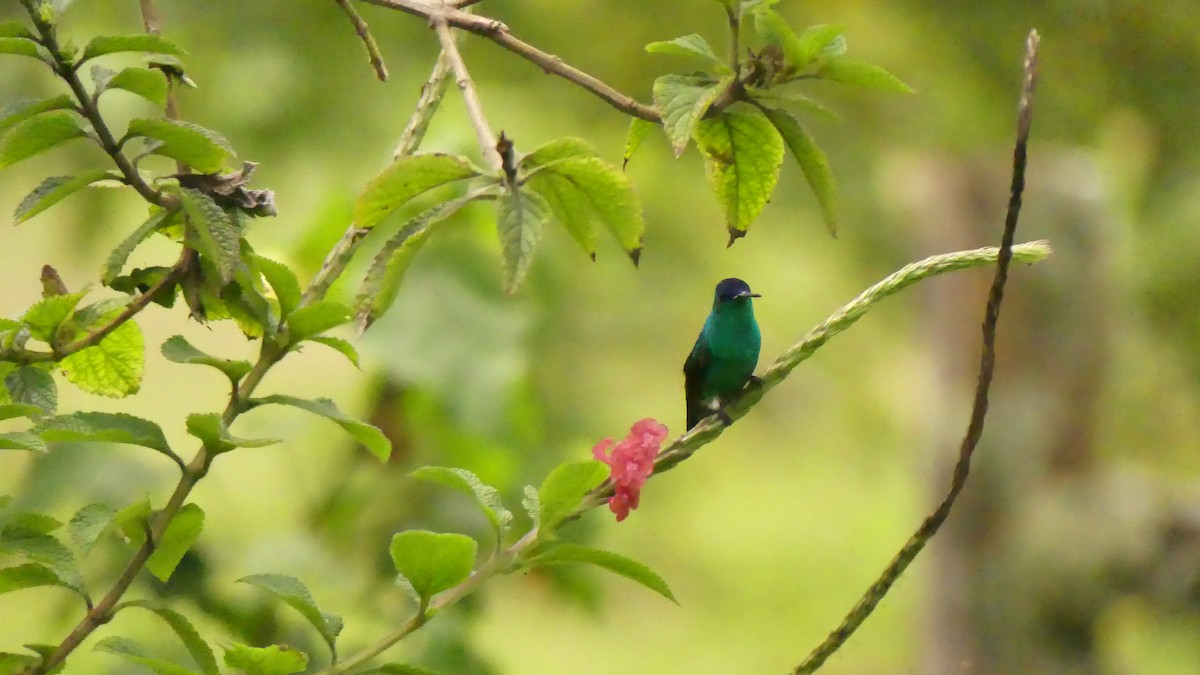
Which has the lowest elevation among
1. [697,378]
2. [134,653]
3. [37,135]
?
[134,653]

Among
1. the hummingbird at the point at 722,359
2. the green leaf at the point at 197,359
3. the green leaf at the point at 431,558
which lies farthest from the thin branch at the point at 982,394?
the hummingbird at the point at 722,359

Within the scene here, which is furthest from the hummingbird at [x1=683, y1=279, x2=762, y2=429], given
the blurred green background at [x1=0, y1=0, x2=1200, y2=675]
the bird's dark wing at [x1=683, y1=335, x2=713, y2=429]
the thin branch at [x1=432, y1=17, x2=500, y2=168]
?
the thin branch at [x1=432, y1=17, x2=500, y2=168]

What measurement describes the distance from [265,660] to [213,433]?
9 cm

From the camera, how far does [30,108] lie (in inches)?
17.3

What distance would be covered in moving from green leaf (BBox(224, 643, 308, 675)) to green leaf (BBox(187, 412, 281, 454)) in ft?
0.24

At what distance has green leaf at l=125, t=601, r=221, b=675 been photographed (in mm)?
480

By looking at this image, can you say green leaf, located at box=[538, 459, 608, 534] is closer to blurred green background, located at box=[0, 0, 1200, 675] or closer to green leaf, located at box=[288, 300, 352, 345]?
green leaf, located at box=[288, 300, 352, 345]

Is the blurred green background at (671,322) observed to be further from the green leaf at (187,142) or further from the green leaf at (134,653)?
the green leaf at (187,142)

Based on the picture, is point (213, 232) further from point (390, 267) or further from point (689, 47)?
point (689, 47)

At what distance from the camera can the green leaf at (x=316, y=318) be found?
451mm

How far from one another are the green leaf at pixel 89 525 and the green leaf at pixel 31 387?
1.7 inches

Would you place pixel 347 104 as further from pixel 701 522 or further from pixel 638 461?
pixel 701 522

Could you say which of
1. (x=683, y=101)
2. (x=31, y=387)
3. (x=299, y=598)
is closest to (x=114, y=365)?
(x=31, y=387)

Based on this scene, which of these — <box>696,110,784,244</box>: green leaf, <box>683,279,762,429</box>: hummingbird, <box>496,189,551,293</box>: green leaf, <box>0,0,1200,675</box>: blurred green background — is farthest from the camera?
<box>0,0,1200,675</box>: blurred green background
